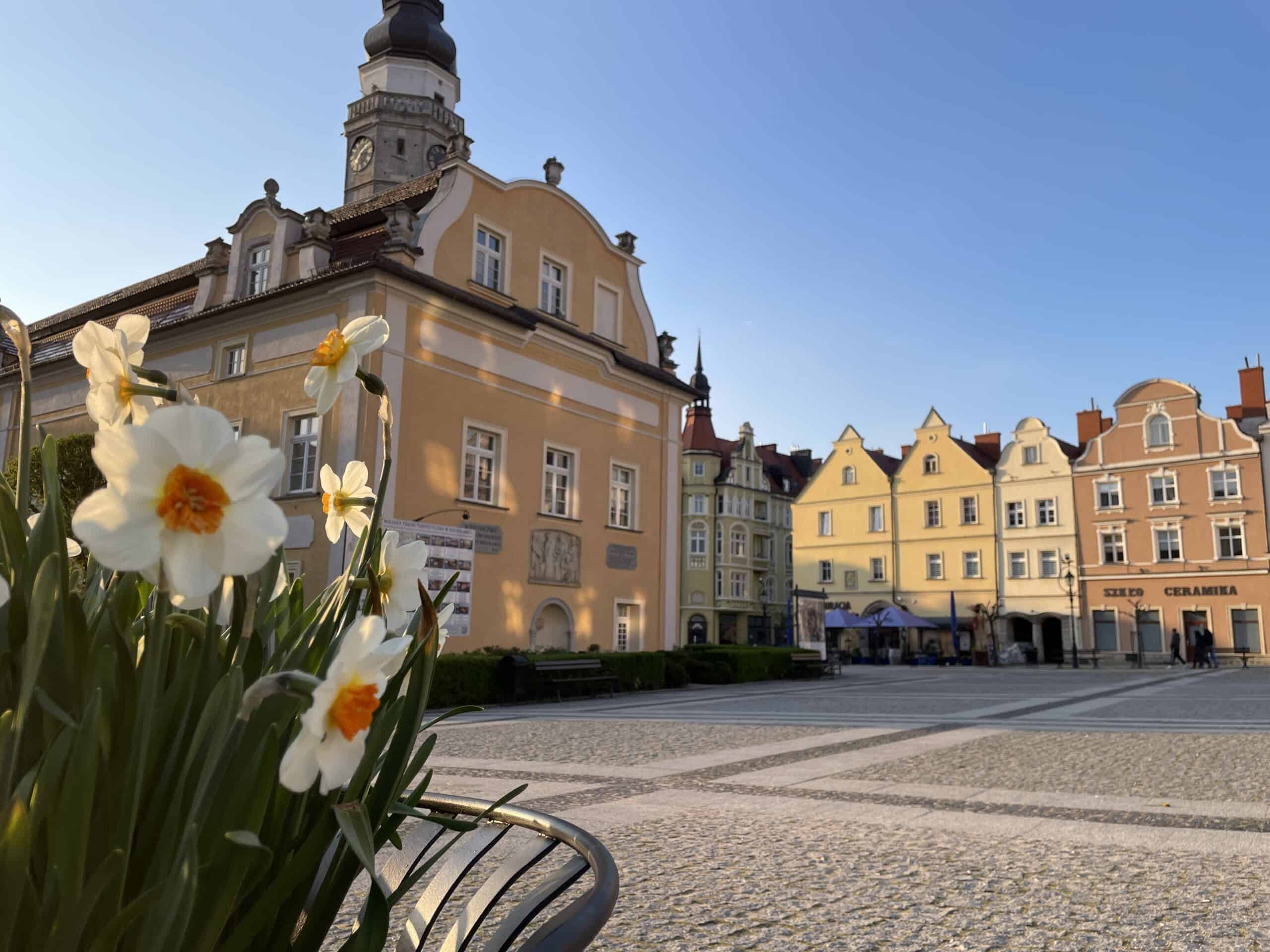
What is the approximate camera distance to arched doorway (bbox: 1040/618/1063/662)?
140 ft

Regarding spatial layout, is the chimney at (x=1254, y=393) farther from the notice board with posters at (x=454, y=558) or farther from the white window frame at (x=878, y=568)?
the notice board with posters at (x=454, y=558)

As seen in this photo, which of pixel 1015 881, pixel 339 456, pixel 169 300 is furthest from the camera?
pixel 169 300

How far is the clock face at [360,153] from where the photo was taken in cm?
3991

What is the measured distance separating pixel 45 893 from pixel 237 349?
66.9 ft

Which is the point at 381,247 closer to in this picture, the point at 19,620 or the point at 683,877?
the point at 683,877

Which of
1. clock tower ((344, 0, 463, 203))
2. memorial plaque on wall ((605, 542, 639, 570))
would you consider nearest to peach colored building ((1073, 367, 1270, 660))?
memorial plaque on wall ((605, 542, 639, 570))

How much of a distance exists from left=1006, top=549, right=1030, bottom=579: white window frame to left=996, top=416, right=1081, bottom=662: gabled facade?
0.02 m

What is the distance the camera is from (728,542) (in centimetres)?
5566

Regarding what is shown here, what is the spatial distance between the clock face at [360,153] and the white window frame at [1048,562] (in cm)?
3237

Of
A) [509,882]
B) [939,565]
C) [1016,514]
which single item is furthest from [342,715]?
[939,565]

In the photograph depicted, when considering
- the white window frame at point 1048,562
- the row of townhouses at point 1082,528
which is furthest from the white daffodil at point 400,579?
the white window frame at point 1048,562

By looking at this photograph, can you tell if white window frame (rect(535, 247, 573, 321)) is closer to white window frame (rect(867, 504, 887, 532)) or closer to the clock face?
the clock face

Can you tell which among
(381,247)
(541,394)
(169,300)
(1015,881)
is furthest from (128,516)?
(169,300)

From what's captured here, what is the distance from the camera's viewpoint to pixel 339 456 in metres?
17.1
